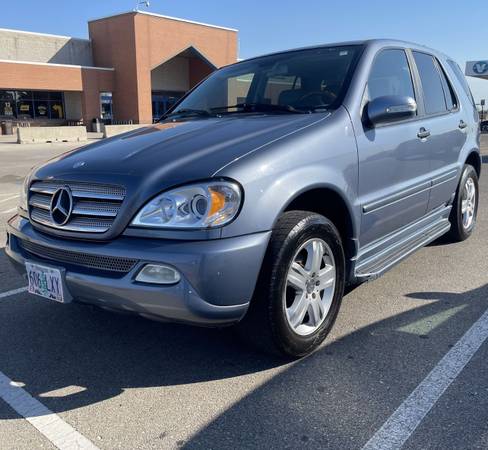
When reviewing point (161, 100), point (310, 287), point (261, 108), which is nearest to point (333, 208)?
point (310, 287)

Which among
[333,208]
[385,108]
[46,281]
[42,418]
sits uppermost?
[385,108]

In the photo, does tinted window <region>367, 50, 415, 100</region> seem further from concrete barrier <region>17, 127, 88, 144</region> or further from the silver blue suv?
concrete barrier <region>17, 127, 88, 144</region>

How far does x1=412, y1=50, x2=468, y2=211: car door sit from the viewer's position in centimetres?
417

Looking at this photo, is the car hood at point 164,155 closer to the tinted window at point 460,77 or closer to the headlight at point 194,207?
the headlight at point 194,207

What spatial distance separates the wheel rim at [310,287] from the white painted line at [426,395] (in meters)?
0.68

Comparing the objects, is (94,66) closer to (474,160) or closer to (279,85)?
(474,160)

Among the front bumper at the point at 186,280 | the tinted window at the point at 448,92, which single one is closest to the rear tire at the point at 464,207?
the tinted window at the point at 448,92

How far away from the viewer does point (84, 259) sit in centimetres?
263

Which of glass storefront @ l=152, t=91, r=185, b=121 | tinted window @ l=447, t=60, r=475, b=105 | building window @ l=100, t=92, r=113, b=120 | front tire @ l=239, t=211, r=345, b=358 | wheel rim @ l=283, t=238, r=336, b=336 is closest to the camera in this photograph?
front tire @ l=239, t=211, r=345, b=358

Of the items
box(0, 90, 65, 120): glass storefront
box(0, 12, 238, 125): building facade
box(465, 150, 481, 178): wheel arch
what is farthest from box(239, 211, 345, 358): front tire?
box(0, 90, 65, 120): glass storefront

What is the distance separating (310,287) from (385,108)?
1261 mm

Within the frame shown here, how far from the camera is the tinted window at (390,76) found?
3586mm

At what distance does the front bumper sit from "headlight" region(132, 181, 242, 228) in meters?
0.10

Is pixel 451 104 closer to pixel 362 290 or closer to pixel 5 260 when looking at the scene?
pixel 362 290
